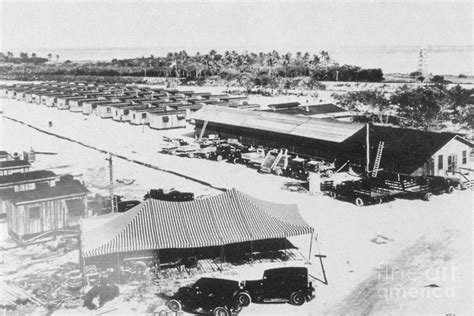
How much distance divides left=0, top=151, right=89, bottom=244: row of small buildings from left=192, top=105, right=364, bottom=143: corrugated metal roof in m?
16.9

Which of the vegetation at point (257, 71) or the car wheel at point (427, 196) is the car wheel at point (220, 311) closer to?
the car wheel at point (427, 196)

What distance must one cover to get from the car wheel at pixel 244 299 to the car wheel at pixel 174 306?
1694 mm

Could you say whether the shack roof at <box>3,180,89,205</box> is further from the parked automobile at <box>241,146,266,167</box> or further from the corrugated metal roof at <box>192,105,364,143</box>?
the corrugated metal roof at <box>192,105,364,143</box>

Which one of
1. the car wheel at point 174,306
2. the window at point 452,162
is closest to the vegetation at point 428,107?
the window at point 452,162

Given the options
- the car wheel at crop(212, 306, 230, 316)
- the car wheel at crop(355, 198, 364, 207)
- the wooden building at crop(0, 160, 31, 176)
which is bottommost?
the car wheel at crop(212, 306, 230, 316)

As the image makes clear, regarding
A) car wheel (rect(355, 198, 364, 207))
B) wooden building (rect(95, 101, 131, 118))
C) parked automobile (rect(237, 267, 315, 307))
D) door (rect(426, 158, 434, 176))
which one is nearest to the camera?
parked automobile (rect(237, 267, 315, 307))

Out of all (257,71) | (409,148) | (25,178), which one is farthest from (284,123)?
(257,71)

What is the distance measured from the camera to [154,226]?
1723 centimetres

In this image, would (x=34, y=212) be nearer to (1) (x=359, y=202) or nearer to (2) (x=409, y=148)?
(1) (x=359, y=202)

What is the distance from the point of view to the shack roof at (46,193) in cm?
2009

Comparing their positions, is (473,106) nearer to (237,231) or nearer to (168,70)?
(237,231)

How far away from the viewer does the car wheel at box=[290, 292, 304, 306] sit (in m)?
14.8

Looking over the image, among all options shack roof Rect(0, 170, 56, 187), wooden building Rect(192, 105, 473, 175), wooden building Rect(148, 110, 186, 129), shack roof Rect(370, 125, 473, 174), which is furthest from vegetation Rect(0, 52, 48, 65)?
shack roof Rect(370, 125, 473, 174)

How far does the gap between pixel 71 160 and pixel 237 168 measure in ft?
40.4
